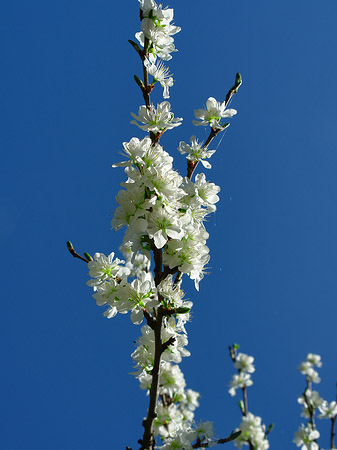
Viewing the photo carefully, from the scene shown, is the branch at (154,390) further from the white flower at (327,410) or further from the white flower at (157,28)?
the white flower at (327,410)

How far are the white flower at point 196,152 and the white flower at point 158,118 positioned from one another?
0.59 feet

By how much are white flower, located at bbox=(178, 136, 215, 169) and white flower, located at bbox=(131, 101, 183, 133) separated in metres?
0.18

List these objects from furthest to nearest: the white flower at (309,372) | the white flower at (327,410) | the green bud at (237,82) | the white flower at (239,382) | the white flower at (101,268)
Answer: the white flower at (309,372), the white flower at (239,382), the white flower at (327,410), the green bud at (237,82), the white flower at (101,268)

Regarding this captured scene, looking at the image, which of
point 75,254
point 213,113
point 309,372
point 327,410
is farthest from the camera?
point 309,372

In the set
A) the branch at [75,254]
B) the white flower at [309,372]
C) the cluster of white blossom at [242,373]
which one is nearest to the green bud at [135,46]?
the branch at [75,254]

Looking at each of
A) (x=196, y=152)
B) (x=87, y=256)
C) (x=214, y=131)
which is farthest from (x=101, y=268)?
(x=214, y=131)

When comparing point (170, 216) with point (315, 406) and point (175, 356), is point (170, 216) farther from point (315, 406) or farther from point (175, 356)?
point (315, 406)

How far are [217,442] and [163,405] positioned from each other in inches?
40.0

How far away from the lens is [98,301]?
1.84m

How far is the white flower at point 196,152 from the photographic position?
201 cm

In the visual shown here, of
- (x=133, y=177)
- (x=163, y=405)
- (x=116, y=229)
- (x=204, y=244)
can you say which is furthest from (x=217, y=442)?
(x=133, y=177)

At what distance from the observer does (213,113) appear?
2.10m

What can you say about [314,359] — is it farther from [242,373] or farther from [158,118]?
[158,118]

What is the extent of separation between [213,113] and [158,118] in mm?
398
